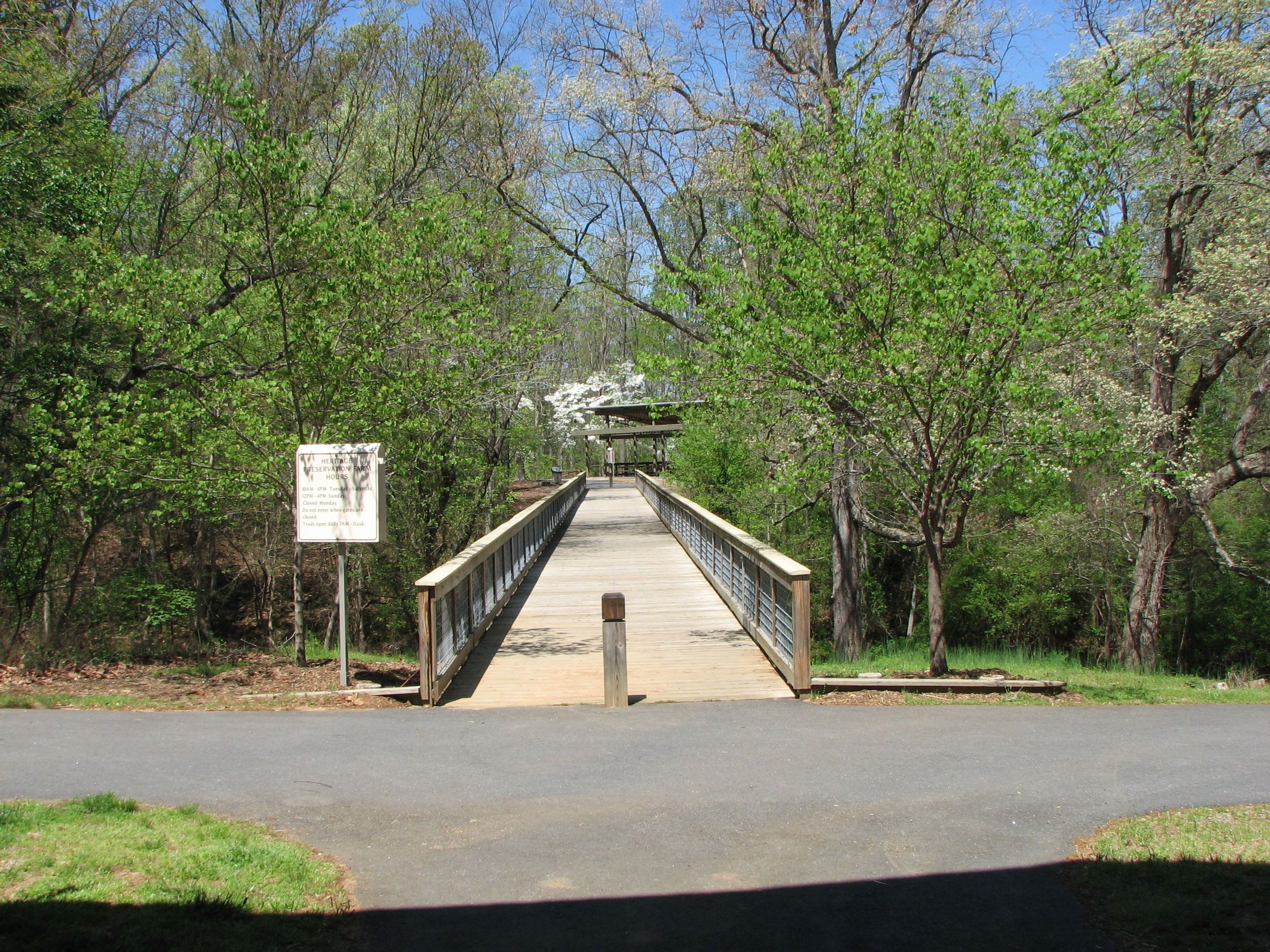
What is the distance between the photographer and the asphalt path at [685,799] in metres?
4.32

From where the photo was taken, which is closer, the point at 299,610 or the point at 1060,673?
the point at 299,610

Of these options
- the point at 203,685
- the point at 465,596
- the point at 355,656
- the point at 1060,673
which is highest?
the point at 465,596

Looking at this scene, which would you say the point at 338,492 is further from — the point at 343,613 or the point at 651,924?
the point at 651,924

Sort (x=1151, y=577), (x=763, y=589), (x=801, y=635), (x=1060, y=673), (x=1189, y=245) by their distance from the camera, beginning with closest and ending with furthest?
(x=801, y=635)
(x=763, y=589)
(x=1060, y=673)
(x=1189, y=245)
(x=1151, y=577)

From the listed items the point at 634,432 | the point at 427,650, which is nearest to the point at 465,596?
the point at 427,650

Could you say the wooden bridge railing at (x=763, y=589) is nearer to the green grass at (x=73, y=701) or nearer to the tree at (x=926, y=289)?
the tree at (x=926, y=289)

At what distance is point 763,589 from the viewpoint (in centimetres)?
1105

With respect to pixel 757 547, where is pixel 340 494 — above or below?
above

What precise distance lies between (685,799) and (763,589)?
17.2 ft

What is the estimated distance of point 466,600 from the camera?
35.6ft

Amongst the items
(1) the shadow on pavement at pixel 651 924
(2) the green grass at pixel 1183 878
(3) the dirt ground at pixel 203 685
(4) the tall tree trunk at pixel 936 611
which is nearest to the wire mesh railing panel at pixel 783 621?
(4) the tall tree trunk at pixel 936 611

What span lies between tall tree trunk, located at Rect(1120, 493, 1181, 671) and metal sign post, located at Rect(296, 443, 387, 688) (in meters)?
16.3

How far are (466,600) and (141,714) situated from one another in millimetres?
3549

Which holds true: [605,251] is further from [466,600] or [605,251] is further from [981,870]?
[981,870]
